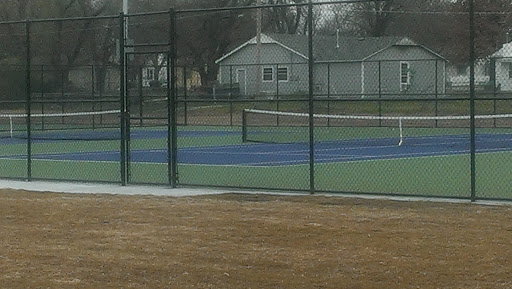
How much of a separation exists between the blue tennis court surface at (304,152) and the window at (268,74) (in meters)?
3.81

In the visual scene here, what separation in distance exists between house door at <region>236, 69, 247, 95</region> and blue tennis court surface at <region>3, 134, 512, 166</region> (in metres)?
2.08

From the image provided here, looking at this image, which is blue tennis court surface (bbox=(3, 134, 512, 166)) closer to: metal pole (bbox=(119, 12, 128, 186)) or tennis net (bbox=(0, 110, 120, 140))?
metal pole (bbox=(119, 12, 128, 186))

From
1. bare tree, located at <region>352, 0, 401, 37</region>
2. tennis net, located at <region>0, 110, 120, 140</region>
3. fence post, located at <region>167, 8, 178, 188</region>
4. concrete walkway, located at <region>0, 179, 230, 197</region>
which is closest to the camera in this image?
concrete walkway, located at <region>0, 179, 230, 197</region>

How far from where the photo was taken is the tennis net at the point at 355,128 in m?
29.4

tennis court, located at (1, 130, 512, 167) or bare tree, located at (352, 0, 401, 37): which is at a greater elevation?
bare tree, located at (352, 0, 401, 37)

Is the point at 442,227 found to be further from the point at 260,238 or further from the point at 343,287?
the point at 343,287

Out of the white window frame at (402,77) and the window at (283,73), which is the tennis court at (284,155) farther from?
the window at (283,73)

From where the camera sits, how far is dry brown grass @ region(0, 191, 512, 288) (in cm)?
915

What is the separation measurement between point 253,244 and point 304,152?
13356 millimetres

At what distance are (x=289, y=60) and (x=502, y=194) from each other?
1542cm

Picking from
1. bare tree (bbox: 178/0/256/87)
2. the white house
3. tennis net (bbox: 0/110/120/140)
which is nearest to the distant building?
bare tree (bbox: 178/0/256/87)

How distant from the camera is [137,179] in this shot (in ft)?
59.9

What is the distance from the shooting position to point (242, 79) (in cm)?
2981

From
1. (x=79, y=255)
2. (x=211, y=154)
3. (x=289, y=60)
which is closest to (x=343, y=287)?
(x=79, y=255)
